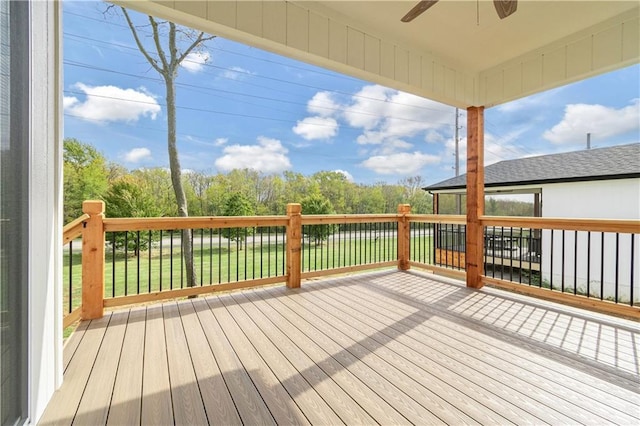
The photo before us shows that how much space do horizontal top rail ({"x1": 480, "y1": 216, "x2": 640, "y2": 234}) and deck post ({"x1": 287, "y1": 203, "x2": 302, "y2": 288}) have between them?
2.39 metres

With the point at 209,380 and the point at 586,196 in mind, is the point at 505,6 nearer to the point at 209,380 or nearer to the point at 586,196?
the point at 209,380

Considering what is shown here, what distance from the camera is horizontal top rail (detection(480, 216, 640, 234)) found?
2488mm

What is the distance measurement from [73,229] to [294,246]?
7.16 feet

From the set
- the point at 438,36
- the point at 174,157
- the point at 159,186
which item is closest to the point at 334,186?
the point at 159,186

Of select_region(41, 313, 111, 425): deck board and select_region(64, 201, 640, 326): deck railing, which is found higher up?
select_region(64, 201, 640, 326): deck railing

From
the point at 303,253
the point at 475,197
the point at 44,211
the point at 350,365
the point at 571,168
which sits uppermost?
the point at 571,168

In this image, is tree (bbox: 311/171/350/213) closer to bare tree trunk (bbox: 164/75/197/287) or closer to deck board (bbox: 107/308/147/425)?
bare tree trunk (bbox: 164/75/197/287)

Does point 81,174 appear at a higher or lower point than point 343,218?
higher

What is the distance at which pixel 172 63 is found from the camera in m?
6.15

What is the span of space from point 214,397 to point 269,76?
13.1 meters

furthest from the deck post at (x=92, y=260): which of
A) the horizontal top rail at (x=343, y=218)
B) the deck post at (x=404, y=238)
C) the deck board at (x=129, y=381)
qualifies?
the deck post at (x=404, y=238)

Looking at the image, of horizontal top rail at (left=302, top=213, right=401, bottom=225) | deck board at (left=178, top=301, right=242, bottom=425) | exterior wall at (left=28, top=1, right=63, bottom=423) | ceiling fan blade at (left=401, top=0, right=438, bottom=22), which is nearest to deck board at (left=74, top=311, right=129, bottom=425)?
exterior wall at (left=28, top=1, right=63, bottom=423)

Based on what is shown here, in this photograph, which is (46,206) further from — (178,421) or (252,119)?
(252,119)

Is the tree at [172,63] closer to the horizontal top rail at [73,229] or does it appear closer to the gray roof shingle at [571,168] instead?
the horizontal top rail at [73,229]
